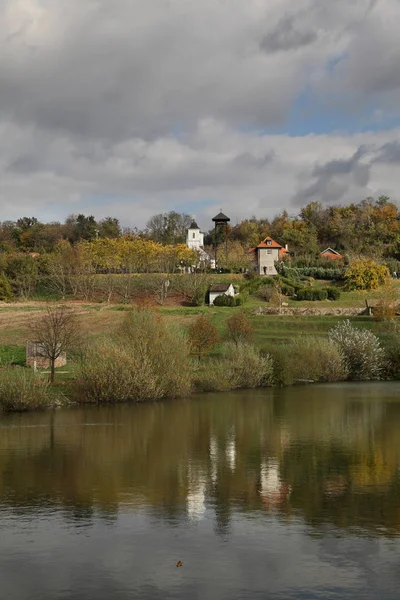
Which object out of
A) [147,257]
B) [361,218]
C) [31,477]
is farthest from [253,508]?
[361,218]

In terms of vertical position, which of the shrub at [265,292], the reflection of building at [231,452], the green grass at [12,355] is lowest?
the reflection of building at [231,452]

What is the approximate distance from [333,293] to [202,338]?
3381 cm

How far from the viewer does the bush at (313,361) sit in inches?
2088

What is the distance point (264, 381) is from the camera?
51.1m

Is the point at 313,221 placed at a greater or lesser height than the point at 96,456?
greater

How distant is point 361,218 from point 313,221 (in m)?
9.81

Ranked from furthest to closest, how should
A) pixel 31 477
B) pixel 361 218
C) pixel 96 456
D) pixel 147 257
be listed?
pixel 361 218 → pixel 147 257 → pixel 96 456 → pixel 31 477

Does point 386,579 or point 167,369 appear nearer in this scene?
point 386,579

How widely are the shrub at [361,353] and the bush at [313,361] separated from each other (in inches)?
38.2

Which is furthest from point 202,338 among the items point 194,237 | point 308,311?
point 194,237

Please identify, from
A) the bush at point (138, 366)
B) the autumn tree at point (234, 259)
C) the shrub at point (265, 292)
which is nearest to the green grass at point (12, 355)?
the bush at point (138, 366)

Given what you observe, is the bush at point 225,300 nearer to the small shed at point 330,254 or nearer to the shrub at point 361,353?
the shrub at point 361,353

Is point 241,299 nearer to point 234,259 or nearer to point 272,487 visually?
point 234,259

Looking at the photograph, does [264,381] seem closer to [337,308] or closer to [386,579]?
[337,308]
